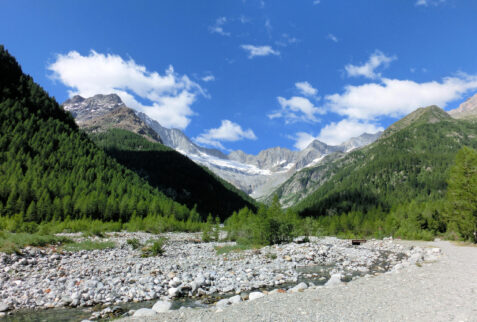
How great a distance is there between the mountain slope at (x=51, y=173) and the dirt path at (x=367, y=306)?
72.3m

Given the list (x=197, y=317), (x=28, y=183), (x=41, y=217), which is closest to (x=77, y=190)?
(x=28, y=183)

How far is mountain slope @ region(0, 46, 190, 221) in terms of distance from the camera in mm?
71438

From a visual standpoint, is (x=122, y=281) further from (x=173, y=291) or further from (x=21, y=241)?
(x=21, y=241)

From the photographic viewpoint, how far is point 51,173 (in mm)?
89250

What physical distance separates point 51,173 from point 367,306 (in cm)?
10612

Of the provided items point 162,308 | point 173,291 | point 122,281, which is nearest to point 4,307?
point 122,281

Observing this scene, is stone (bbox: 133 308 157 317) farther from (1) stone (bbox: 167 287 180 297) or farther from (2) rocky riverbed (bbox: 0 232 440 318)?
(1) stone (bbox: 167 287 180 297)

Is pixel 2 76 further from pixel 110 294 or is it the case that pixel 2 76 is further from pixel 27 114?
pixel 110 294

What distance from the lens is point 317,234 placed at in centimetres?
9138

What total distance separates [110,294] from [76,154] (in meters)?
117

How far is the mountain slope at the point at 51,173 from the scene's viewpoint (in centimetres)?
7144

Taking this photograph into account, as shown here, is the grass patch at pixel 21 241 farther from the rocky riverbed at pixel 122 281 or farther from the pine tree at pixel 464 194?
the pine tree at pixel 464 194

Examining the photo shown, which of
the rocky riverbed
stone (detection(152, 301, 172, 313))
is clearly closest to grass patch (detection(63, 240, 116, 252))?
the rocky riverbed

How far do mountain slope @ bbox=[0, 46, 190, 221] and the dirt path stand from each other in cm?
7233
